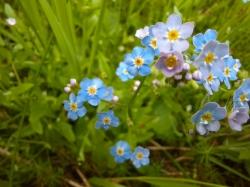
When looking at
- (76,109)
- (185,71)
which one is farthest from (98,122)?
(185,71)

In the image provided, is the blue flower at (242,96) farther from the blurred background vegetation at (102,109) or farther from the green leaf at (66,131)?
the green leaf at (66,131)

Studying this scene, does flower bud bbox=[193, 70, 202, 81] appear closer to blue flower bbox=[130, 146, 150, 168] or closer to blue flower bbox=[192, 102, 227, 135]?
blue flower bbox=[192, 102, 227, 135]

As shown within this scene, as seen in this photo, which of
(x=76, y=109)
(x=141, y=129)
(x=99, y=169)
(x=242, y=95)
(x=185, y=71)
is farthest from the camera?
(x=99, y=169)

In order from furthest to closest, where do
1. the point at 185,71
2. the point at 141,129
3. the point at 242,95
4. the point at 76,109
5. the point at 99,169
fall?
the point at 99,169 < the point at 141,129 < the point at 76,109 < the point at 242,95 < the point at 185,71

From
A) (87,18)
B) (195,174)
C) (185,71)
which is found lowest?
(185,71)

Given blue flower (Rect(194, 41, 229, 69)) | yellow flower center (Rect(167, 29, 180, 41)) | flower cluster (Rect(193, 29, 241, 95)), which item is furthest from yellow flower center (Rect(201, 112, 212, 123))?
yellow flower center (Rect(167, 29, 180, 41))

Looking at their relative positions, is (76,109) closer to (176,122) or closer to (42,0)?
(42,0)

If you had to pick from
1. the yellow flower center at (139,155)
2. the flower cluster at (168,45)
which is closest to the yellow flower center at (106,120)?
the yellow flower center at (139,155)
